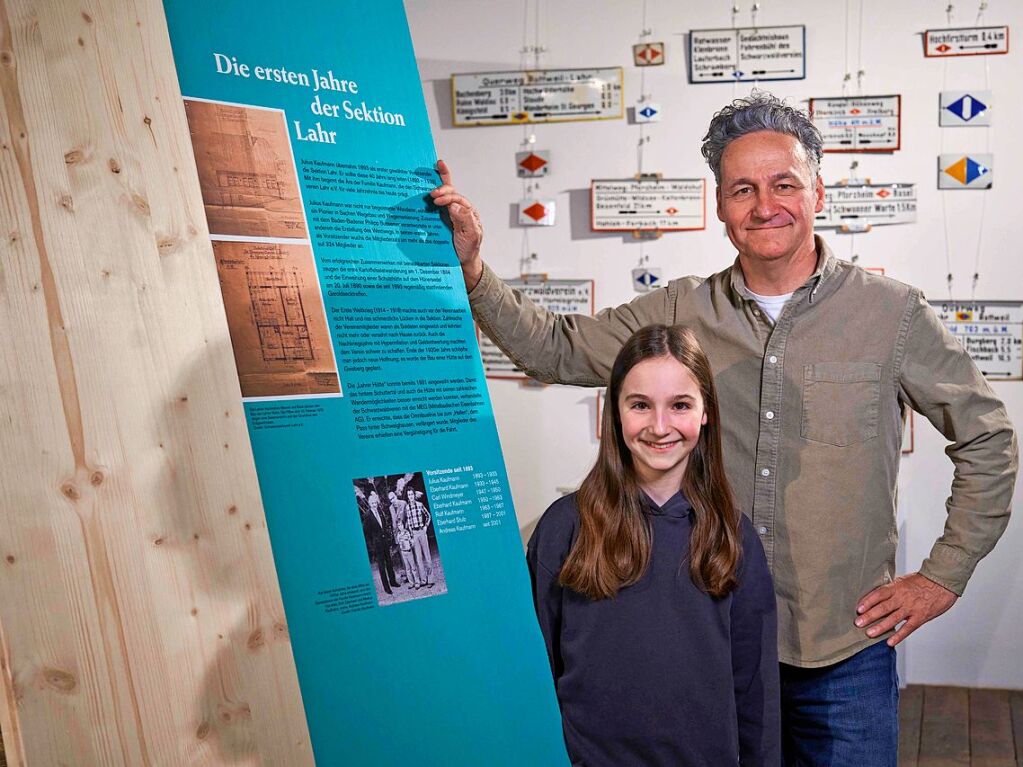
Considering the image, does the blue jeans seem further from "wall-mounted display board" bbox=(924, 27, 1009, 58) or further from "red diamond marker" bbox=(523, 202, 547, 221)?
"wall-mounted display board" bbox=(924, 27, 1009, 58)

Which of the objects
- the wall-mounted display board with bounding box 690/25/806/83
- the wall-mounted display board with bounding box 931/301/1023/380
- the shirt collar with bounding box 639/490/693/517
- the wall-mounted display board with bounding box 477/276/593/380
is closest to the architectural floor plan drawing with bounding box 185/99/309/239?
the shirt collar with bounding box 639/490/693/517

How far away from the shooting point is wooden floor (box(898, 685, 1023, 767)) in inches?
124

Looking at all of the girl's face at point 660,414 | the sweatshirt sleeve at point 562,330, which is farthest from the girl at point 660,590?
the sweatshirt sleeve at point 562,330

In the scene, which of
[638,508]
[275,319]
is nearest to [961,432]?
[638,508]

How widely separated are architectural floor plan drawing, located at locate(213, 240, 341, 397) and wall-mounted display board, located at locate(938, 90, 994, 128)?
284 cm

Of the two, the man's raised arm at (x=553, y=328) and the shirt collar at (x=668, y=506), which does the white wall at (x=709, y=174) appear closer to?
the man's raised arm at (x=553, y=328)

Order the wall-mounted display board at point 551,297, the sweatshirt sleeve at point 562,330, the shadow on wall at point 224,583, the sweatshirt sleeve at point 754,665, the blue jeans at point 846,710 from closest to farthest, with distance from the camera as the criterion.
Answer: the shadow on wall at point 224,583
the sweatshirt sleeve at point 754,665
the blue jeans at point 846,710
the sweatshirt sleeve at point 562,330
the wall-mounted display board at point 551,297

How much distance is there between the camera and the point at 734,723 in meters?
A: 1.65

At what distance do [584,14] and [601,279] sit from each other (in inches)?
40.5

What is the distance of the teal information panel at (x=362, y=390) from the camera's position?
63.6 inches

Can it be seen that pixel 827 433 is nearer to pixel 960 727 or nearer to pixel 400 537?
pixel 400 537

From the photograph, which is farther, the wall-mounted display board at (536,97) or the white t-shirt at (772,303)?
the wall-mounted display board at (536,97)

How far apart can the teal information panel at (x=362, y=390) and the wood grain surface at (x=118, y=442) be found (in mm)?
79

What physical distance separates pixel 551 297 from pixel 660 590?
237 centimetres
